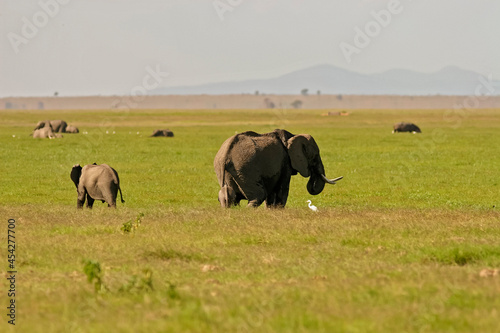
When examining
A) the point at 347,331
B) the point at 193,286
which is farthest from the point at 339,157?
the point at 347,331

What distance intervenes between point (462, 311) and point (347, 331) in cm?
165

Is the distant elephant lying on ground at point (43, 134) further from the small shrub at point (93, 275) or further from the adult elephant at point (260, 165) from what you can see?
the small shrub at point (93, 275)

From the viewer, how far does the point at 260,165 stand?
2002 centimetres

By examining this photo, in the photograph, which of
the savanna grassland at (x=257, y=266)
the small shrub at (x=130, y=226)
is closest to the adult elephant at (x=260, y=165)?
the savanna grassland at (x=257, y=266)

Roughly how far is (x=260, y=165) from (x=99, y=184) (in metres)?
4.41

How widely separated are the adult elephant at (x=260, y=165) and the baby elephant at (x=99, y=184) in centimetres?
282

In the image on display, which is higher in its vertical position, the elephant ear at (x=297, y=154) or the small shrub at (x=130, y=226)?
the elephant ear at (x=297, y=154)

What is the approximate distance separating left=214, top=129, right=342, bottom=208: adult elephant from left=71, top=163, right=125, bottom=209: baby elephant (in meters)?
2.82

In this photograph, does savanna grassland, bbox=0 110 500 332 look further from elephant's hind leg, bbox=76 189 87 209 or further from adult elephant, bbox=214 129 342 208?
adult elephant, bbox=214 129 342 208

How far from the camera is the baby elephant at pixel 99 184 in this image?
68.9 ft

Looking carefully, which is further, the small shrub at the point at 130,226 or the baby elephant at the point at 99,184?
the baby elephant at the point at 99,184

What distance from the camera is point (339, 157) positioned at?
143 feet

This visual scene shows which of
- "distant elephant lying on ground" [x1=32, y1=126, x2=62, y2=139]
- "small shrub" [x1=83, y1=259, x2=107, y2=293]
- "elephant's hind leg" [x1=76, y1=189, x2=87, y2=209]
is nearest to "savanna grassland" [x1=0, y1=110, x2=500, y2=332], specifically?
"small shrub" [x1=83, y1=259, x2=107, y2=293]

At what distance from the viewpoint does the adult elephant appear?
65.3ft
